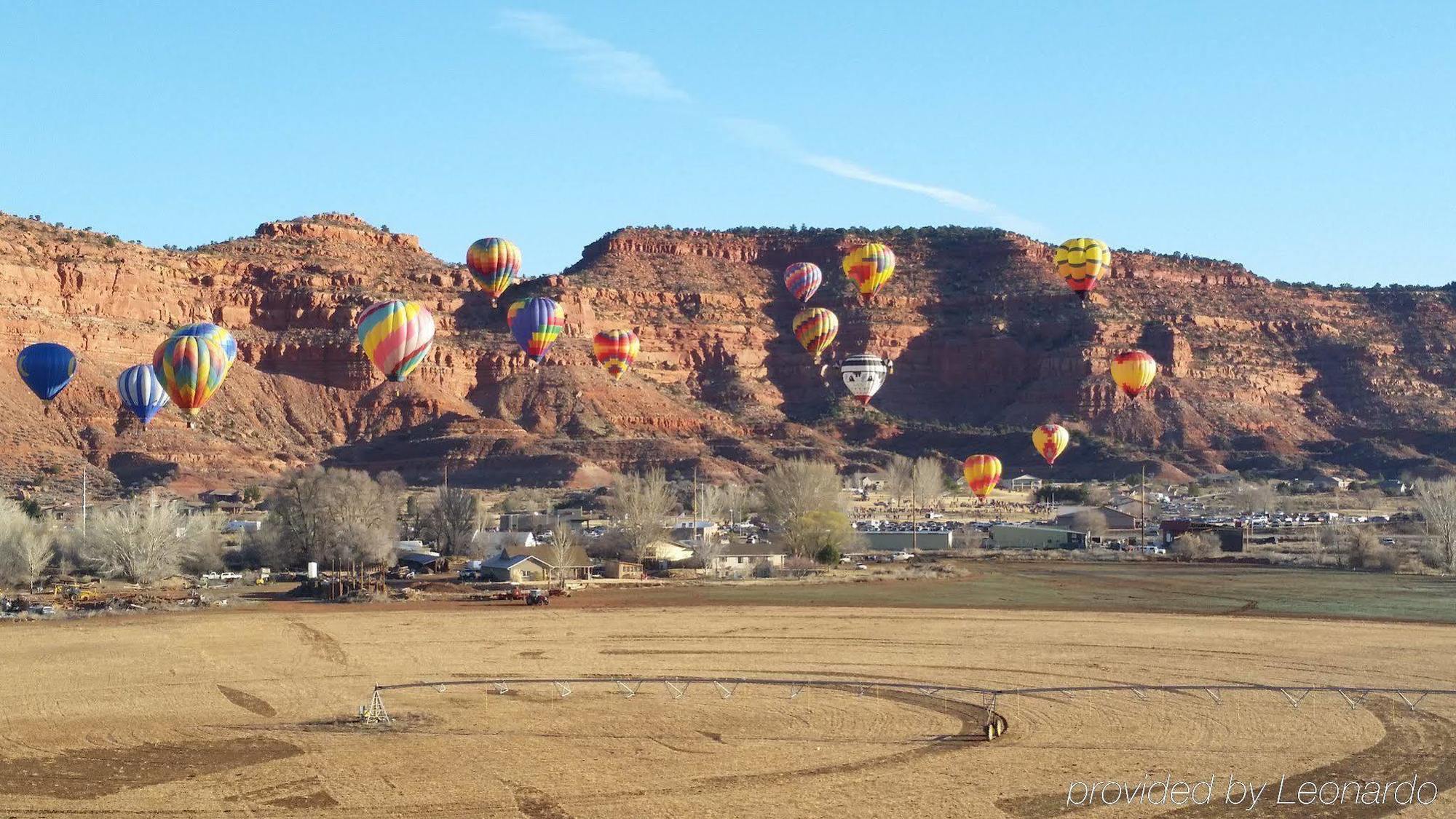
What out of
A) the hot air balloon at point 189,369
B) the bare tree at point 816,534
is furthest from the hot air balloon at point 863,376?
the hot air balloon at point 189,369

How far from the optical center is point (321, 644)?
3741 cm

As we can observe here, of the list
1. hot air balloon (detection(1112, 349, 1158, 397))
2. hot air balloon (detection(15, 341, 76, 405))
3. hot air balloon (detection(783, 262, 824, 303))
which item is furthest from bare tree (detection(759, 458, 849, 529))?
hot air balloon (detection(15, 341, 76, 405))

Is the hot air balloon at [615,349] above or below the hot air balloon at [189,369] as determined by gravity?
above

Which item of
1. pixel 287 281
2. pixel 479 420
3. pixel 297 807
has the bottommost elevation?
pixel 297 807

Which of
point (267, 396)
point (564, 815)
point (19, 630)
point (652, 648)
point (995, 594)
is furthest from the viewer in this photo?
point (267, 396)

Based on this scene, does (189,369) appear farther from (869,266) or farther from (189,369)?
(869,266)

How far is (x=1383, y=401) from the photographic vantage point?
482ft

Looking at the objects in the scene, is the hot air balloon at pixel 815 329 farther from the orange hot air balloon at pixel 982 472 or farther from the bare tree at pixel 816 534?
the bare tree at pixel 816 534

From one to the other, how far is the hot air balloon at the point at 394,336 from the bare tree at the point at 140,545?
9.81 m

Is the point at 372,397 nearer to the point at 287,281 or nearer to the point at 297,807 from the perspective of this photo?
the point at 287,281

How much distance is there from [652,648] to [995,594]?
19.7 m

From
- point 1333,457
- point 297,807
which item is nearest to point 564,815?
point 297,807

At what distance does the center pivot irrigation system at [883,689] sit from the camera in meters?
26.8

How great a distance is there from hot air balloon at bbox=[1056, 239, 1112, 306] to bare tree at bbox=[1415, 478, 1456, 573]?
18.1 m
